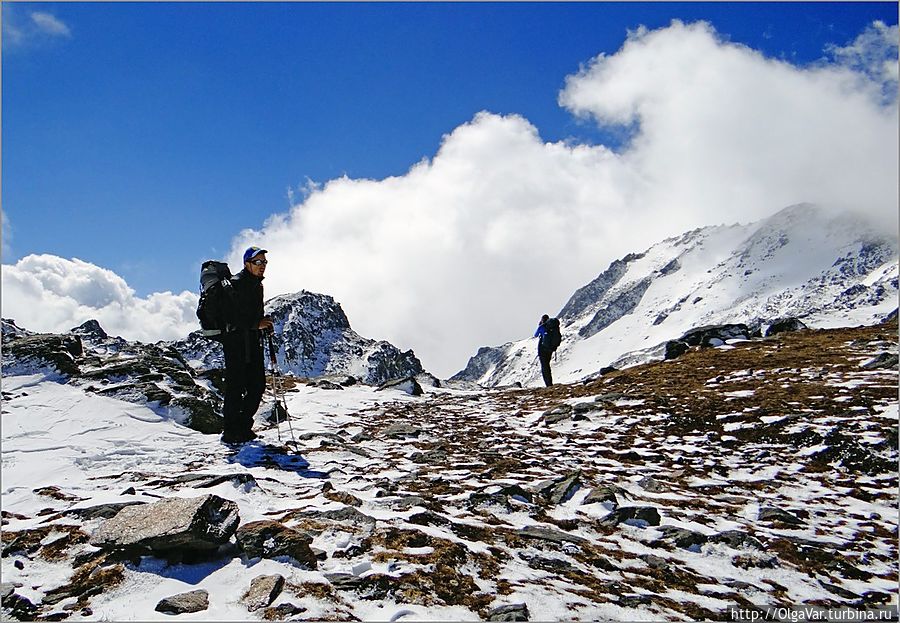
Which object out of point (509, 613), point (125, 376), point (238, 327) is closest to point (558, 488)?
point (509, 613)

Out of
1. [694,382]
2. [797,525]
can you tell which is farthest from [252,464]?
[694,382]

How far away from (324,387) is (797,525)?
17958 mm

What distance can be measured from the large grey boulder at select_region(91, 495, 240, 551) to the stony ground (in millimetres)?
280

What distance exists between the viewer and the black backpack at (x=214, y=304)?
11242 mm

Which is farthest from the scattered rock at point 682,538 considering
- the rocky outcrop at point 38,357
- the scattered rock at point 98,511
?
the rocky outcrop at point 38,357

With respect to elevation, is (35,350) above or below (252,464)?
above

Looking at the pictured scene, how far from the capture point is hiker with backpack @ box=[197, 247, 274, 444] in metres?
11.3

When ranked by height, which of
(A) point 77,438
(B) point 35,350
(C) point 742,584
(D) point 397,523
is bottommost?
(C) point 742,584

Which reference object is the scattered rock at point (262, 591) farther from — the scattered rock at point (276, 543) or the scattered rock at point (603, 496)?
the scattered rock at point (603, 496)

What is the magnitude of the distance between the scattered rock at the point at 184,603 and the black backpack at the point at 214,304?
741cm

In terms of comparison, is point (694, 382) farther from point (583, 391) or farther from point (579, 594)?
point (579, 594)

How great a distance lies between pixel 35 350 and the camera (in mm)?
13555

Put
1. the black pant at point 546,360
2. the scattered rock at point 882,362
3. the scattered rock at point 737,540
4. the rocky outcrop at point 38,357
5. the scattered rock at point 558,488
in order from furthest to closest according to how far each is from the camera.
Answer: the black pant at point 546,360
the scattered rock at point 882,362
the rocky outcrop at point 38,357
the scattered rock at point 558,488
the scattered rock at point 737,540

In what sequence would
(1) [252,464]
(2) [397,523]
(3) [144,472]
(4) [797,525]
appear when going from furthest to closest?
(1) [252,464]
(3) [144,472]
(4) [797,525]
(2) [397,523]
